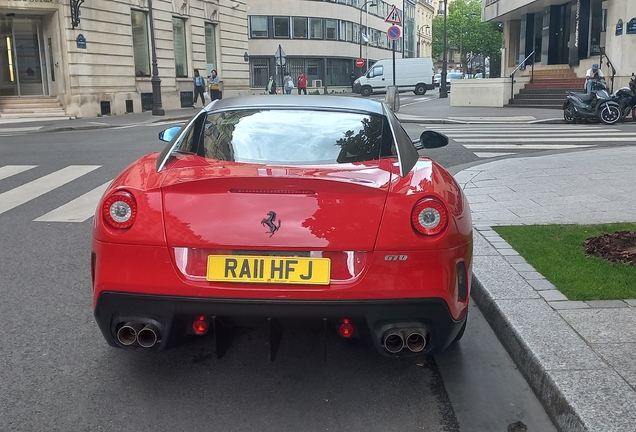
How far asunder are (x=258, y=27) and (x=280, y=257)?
60550 millimetres

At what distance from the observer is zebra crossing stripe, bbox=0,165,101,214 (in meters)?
8.48

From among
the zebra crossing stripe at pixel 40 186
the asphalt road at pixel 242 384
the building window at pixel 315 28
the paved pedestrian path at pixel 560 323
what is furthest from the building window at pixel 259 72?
the asphalt road at pixel 242 384

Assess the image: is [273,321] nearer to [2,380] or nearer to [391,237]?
[391,237]

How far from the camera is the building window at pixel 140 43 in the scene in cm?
3061

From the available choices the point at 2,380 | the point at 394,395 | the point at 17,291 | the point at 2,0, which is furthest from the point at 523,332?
the point at 2,0

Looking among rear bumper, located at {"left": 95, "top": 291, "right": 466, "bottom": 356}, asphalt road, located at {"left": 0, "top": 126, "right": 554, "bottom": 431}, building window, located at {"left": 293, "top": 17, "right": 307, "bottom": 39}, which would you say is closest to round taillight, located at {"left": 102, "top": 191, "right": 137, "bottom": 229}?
rear bumper, located at {"left": 95, "top": 291, "right": 466, "bottom": 356}

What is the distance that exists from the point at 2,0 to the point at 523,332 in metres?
25.3

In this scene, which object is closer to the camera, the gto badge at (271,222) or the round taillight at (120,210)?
the gto badge at (271,222)

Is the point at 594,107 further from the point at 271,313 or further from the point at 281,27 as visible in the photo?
the point at 281,27

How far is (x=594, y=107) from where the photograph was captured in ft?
63.2

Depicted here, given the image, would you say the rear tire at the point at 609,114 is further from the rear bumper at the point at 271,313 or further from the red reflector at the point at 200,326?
the red reflector at the point at 200,326

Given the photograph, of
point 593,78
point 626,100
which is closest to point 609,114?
point 626,100

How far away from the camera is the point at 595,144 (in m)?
14.1

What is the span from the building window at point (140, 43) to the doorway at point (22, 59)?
16.2 ft
